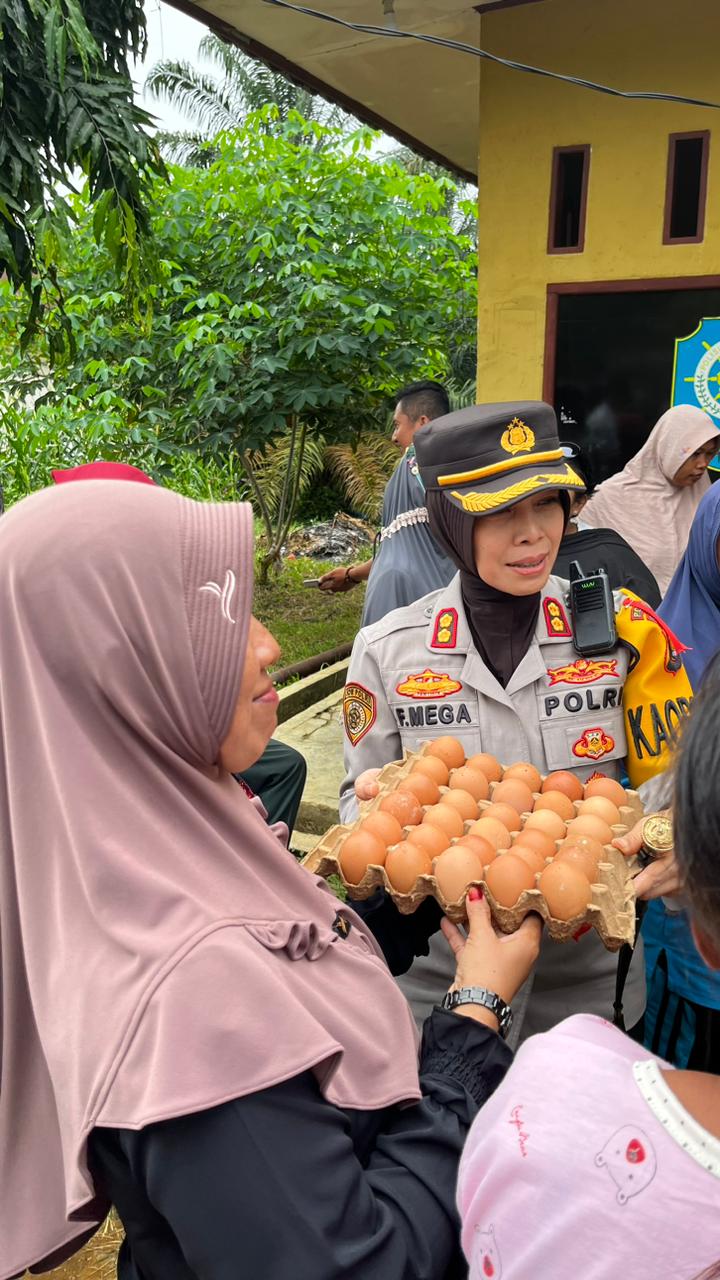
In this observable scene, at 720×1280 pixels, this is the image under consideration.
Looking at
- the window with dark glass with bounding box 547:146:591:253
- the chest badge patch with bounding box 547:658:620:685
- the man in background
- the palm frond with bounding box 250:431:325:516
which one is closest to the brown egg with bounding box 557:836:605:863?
the chest badge patch with bounding box 547:658:620:685

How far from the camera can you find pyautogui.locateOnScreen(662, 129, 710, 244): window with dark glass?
17.4 ft

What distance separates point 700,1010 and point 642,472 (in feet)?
9.06

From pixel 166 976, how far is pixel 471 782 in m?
1.07

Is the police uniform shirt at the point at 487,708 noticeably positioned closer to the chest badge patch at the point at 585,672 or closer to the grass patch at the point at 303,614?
the chest badge patch at the point at 585,672

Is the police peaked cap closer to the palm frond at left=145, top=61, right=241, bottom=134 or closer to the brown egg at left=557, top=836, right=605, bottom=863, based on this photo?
the brown egg at left=557, top=836, right=605, bottom=863

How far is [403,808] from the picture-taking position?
1.79 metres

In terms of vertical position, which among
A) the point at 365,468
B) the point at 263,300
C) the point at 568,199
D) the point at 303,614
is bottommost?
the point at 303,614

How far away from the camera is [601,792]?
1.87 meters

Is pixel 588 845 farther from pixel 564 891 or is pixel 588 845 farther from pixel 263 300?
pixel 263 300

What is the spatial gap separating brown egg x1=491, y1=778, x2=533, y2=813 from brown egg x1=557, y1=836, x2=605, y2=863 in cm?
20

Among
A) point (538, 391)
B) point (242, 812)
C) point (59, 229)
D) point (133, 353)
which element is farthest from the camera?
point (133, 353)

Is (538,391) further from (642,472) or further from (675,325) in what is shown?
(642,472)

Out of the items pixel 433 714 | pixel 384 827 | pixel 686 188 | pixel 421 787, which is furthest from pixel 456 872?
pixel 686 188

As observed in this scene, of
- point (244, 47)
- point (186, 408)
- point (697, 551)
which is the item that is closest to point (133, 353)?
point (186, 408)
